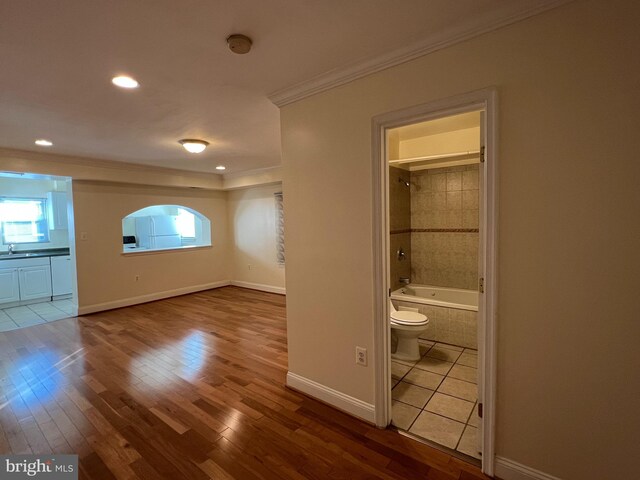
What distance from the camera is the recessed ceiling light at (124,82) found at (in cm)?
201

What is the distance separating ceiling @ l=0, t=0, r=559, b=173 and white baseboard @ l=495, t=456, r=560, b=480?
2.22 meters

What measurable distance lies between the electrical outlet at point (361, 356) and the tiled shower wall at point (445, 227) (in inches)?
84.4

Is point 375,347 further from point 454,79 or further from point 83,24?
point 83,24

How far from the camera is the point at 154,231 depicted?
8.08 meters

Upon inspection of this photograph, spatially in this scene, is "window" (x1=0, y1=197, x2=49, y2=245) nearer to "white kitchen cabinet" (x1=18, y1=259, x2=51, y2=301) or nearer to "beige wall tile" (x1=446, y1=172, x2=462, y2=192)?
"white kitchen cabinet" (x1=18, y1=259, x2=51, y2=301)

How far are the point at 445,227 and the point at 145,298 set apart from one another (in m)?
5.31

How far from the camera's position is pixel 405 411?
7.11ft

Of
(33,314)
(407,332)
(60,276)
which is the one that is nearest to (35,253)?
(60,276)

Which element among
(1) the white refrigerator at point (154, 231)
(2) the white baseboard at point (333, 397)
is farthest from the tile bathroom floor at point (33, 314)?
(2) the white baseboard at point (333, 397)

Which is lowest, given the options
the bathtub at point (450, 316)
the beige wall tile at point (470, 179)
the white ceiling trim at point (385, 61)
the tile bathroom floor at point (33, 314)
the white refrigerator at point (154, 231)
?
the tile bathroom floor at point (33, 314)

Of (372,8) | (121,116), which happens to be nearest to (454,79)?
(372,8)


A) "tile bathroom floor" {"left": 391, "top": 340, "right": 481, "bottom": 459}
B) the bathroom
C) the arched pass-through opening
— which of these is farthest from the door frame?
the arched pass-through opening

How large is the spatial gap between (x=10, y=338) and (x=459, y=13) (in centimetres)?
575

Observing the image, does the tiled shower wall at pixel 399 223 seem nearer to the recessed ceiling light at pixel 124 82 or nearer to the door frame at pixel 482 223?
the door frame at pixel 482 223
